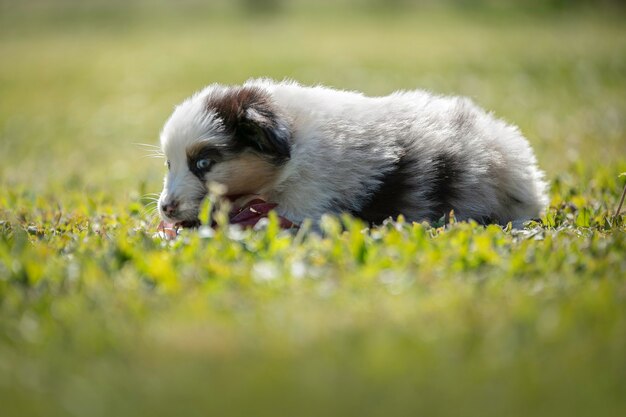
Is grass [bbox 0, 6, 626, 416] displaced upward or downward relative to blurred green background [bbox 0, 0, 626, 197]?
upward

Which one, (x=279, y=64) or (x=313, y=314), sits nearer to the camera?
(x=313, y=314)

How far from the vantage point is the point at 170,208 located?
5.34 metres

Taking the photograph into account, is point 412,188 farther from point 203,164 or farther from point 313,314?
point 313,314

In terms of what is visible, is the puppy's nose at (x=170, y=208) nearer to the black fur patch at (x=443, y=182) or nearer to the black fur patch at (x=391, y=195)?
the black fur patch at (x=391, y=195)

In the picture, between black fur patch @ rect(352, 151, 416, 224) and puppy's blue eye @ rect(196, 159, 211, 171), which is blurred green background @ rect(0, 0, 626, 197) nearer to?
puppy's blue eye @ rect(196, 159, 211, 171)

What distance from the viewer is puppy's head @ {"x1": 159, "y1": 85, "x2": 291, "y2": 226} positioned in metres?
5.34

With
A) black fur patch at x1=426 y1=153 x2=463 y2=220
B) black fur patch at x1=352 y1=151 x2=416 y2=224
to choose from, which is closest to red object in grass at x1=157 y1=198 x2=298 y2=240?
black fur patch at x1=352 y1=151 x2=416 y2=224

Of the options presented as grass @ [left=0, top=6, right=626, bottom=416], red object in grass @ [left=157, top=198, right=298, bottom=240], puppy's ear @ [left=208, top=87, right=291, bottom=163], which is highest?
puppy's ear @ [left=208, top=87, right=291, bottom=163]

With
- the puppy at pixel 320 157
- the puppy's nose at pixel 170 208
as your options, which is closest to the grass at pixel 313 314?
the puppy at pixel 320 157

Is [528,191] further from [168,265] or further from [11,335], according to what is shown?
[11,335]

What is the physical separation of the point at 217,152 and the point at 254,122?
0.33 m

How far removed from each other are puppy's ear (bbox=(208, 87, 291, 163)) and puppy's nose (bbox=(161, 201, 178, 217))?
1.76 feet

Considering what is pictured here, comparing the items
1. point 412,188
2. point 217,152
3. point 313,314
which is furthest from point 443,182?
point 313,314

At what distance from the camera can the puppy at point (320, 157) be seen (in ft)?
17.3
